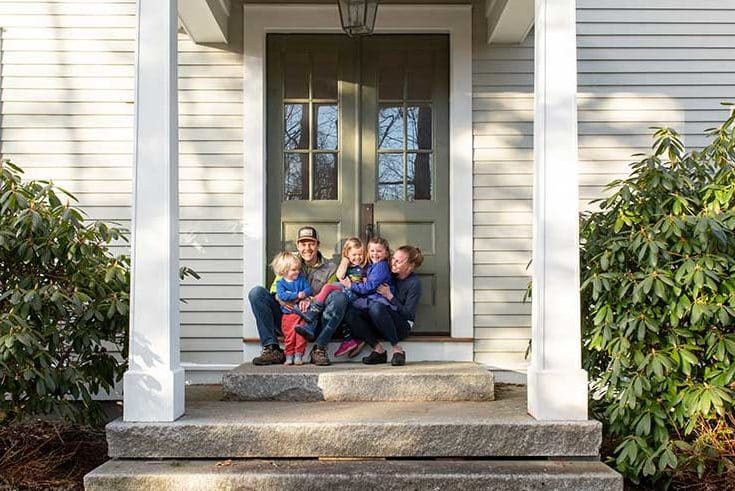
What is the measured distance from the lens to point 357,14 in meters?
4.01

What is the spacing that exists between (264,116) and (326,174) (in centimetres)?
58

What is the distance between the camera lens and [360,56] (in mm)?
4887

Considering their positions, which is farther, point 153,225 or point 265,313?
point 265,313

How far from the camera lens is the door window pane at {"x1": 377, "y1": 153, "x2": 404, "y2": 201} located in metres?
4.90

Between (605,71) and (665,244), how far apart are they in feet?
5.95

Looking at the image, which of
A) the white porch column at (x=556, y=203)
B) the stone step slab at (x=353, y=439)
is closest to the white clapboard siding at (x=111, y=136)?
the stone step slab at (x=353, y=439)

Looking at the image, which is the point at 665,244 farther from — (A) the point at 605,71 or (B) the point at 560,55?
(A) the point at 605,71

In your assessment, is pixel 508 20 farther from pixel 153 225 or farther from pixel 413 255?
pixel 153 225

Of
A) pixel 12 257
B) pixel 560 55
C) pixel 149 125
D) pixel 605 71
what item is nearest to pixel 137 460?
pixel 12 257

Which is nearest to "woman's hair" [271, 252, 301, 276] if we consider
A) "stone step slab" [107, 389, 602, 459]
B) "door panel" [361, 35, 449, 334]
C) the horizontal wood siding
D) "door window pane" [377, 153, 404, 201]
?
"door panel" [361, 35, 449, 334]

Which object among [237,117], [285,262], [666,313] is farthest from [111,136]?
[666,313]

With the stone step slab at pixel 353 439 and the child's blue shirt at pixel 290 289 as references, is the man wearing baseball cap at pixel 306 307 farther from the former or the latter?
the stone step slab at pixel 353 439

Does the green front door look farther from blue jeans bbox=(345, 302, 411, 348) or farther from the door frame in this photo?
blue jeans bbox=(345, 302, 411, 348)

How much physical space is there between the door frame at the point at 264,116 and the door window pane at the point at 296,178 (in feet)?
0.57
